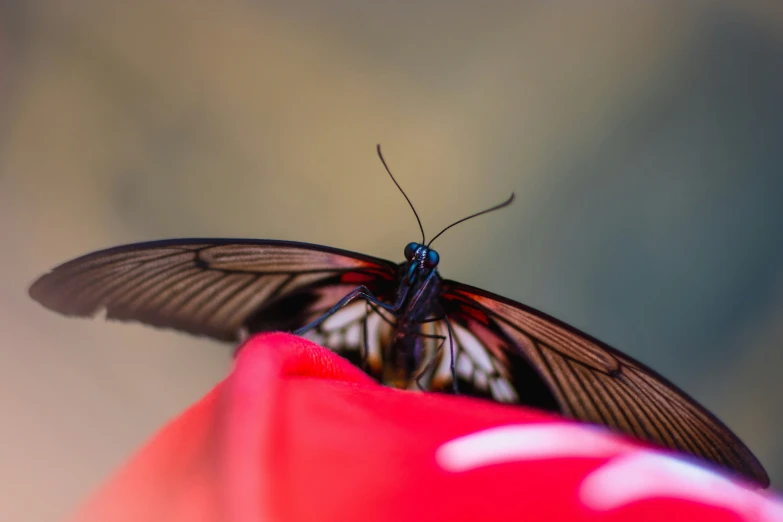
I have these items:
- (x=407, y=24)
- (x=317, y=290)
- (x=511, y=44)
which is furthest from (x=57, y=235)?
(x=511, y=44)

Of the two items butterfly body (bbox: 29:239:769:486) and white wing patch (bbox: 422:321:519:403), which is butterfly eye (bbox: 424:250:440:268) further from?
white wing patch (bbox: 422:321:519:403)

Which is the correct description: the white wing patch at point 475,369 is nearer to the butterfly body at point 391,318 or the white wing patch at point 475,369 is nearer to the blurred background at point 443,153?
the butterfly body at point 391,318

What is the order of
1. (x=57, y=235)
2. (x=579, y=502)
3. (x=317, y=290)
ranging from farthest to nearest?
(x=57, y=235) < (x=317, y=290) < (x=579, y=502)

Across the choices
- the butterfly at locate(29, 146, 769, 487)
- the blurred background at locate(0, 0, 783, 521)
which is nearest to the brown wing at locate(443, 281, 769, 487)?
the butterfly at locate(29, 146, 769, 487)

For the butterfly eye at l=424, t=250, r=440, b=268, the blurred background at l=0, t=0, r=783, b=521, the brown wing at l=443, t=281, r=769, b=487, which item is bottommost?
the brown wing at l=443, t=281, r=769, b=487

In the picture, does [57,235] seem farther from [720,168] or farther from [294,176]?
[720,168]

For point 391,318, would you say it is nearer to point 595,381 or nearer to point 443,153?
point 595,381

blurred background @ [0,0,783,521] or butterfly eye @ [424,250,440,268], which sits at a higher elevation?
blurred background @ [0,0,783,521]
